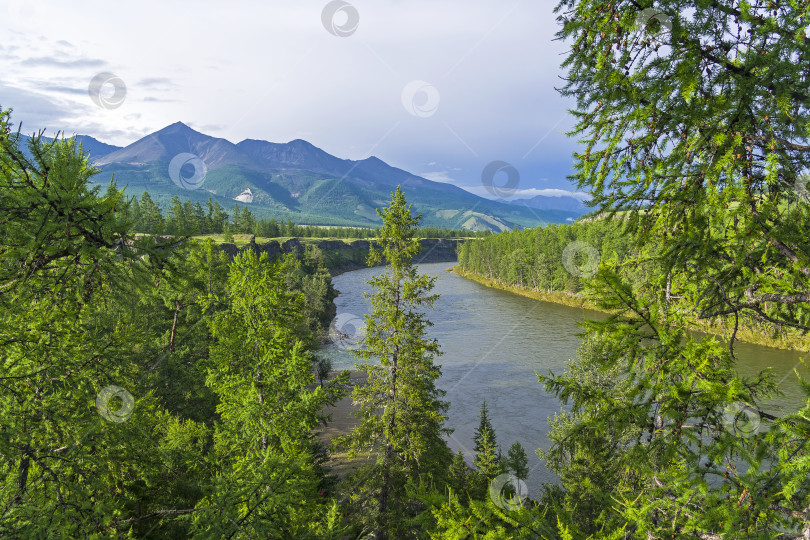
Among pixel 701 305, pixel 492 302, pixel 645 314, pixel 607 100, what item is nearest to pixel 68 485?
pixel 645 314

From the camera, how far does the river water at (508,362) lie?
25656mm

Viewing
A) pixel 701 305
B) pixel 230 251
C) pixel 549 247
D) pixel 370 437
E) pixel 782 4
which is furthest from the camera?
pixel 549 247

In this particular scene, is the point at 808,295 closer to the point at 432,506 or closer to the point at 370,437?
the point at 432,506

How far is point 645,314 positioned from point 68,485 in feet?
26.4

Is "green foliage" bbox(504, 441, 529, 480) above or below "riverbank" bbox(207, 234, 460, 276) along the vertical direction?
below

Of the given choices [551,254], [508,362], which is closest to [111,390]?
[508,362]

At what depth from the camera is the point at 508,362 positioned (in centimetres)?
3750

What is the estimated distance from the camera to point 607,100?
409 cm

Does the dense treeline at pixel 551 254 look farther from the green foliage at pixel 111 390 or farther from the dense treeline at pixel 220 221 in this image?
the green foliage at pixel 111 390

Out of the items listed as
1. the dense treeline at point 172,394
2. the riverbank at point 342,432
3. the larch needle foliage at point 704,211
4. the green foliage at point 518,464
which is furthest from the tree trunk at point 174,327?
the larch needle foliage at point 704,211

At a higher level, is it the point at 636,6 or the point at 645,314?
the point at 636,6

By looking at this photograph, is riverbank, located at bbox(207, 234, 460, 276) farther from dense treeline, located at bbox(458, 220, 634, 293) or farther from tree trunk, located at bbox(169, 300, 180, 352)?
tree trunk, located at bbox(169, 300, 180, 352)

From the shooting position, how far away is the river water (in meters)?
25.7

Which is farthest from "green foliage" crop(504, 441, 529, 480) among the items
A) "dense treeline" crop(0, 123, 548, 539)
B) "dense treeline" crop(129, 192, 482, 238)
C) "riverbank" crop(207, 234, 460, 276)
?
"riverbank" crop(207, 234, 460, 276)
